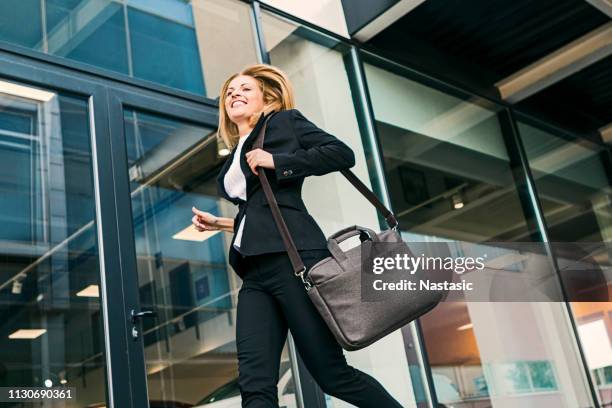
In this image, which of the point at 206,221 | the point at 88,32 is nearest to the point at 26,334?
the point at 206,221

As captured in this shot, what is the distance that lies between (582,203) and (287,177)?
5015 mm

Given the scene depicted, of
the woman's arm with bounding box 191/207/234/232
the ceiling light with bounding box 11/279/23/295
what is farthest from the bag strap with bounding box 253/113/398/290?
the ceiling light with bounding box 11/279/23/295

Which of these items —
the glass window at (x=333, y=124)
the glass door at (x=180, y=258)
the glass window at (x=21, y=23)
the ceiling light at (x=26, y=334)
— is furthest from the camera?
the glass window at (x=333, y=124)

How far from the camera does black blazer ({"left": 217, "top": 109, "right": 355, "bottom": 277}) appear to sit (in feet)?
6.56

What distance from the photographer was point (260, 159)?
2.02 metres

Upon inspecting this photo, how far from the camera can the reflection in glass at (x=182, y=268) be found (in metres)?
3.77

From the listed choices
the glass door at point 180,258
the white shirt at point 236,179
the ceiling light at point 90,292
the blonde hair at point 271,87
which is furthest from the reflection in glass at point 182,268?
the white shirt at point 236,179

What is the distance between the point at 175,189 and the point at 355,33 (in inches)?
65.1

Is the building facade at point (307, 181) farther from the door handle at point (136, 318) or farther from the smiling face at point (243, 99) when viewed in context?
the smiling face at point (243, 99)

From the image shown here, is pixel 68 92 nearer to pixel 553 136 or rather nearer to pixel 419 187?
pixel 419 187

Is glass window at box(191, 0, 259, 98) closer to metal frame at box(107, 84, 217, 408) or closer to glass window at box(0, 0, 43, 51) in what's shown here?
metal frame at box(107, 84, 217, 408)

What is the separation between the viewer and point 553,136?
6.19m

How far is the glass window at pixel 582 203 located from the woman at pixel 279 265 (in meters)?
3.79

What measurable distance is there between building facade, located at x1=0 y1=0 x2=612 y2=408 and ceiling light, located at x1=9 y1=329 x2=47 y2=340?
0.04 ft
